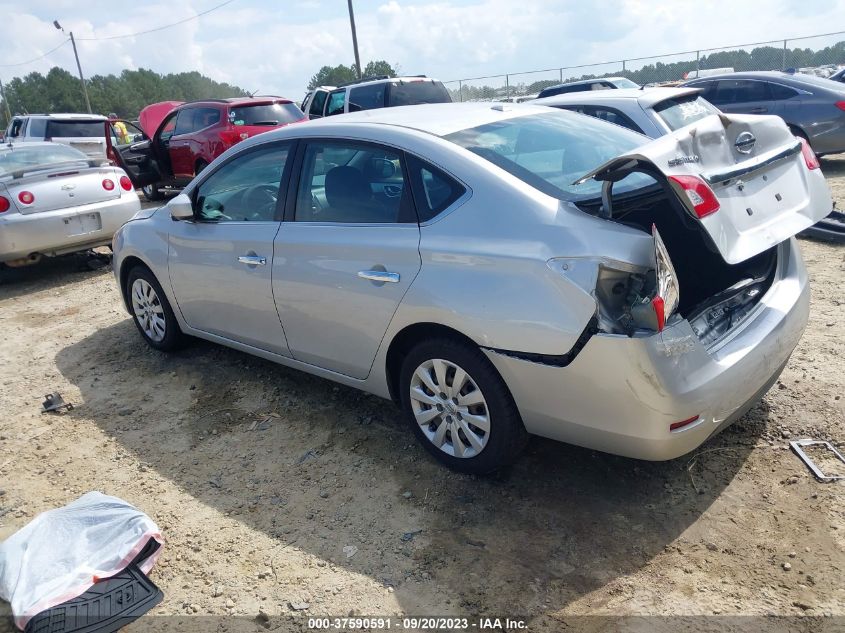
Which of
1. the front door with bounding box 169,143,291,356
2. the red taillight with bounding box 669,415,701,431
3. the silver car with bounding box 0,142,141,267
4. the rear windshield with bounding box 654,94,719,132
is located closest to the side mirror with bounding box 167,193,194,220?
the front door with bounding box 169,143,291,356

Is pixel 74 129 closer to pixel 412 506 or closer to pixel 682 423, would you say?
pixel 412 506

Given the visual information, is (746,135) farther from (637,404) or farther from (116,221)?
(116,221)

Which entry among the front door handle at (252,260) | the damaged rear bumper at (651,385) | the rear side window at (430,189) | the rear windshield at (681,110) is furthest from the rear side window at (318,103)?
the damaged rear bumper at (651,385)

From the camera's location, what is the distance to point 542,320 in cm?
271

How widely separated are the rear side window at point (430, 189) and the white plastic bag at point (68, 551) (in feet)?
6.29

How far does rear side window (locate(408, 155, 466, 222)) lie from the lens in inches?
123

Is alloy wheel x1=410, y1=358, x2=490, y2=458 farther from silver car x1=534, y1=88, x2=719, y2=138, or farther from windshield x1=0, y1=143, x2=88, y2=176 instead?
windshield x1=0, y1=143, x2=88, y2=176

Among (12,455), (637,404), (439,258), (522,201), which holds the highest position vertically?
(522,201)

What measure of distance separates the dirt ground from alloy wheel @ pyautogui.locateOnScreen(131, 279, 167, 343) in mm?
586

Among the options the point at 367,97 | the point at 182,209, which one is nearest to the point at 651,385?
the point at 182,209

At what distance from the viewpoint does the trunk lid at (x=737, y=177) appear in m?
2.60

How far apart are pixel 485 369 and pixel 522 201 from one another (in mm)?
746

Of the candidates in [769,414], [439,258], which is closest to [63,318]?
[439,258]

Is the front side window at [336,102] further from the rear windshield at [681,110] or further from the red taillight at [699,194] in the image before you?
the red taillight at [699,194]
